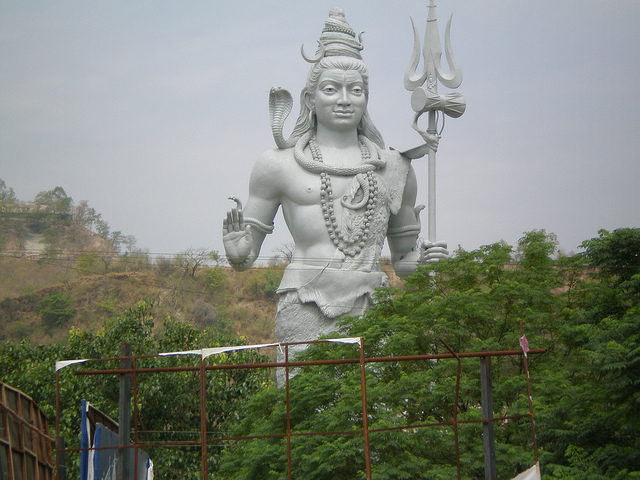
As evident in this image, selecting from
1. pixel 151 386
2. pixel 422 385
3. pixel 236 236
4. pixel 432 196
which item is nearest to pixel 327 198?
pixel 236 236

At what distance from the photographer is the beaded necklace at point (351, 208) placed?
11.5 m

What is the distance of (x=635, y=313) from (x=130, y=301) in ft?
92.2

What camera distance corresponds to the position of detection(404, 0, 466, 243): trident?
11.9 meters

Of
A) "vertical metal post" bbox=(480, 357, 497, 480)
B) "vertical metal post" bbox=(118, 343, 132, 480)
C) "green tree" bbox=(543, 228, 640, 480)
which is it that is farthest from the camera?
"green tree" bbox=(543, 228, 640, 480)

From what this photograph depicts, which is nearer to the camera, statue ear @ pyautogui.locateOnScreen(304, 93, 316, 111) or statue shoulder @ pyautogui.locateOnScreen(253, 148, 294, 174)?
statue shoulder @ pyautogui.locateOnScreen(253, 148, 294, 174)

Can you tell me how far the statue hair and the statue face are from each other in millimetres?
69

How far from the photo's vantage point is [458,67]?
12266 mm

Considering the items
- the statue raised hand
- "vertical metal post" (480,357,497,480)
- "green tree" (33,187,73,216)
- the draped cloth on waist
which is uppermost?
"green tree" (33,187,73,216)

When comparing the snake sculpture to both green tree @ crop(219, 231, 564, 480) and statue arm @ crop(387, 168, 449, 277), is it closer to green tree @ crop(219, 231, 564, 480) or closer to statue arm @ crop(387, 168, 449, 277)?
statue arm @ crop(387, 168, 449, 277)

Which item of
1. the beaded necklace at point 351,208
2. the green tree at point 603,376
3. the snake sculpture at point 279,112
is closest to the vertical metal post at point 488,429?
the green tree at point 603,376

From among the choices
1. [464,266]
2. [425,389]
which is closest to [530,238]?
[464,266]

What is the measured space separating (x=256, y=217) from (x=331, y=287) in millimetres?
1208

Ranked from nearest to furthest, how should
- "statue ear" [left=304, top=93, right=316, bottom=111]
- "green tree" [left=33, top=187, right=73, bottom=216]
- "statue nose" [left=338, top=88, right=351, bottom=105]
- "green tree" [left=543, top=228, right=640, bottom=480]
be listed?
"green tree" [left=543, top=228, right=640, bottom=480], "statue nose" [left=338, top=88, right=351, bottom=105], "statue ear" [left=304, top=93, right=316, bottom=111], "green tree" [left=33, top=187, right=73, bottom=216]

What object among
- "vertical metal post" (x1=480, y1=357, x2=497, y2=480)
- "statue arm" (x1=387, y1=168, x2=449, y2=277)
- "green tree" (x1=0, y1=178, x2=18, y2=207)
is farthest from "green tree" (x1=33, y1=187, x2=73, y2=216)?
"vertical metal post" (x1=480, y1=357, x2=497, y2=480)
